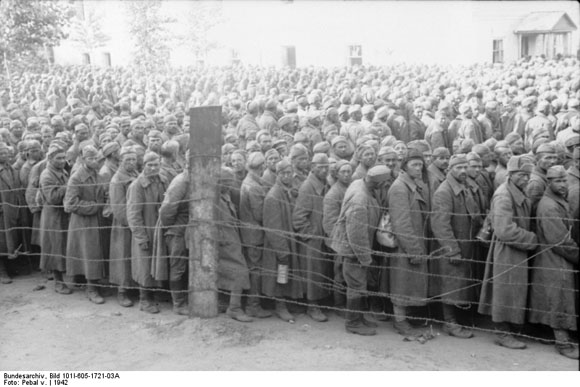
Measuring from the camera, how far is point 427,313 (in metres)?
6.91

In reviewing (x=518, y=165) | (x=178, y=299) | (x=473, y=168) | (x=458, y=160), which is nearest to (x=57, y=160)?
(x=178, y=299)

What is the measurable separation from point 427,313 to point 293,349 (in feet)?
5.90

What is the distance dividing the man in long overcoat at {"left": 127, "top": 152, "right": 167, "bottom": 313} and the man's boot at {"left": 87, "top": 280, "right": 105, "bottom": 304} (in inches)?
22.7

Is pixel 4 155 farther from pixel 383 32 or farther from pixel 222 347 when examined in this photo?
pixel 383 32

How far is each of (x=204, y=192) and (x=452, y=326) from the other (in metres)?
2.93

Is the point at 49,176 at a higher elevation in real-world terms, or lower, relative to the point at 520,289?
higher

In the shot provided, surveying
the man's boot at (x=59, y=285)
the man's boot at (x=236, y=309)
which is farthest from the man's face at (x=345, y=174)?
the man's boot at (x=59, y=285)

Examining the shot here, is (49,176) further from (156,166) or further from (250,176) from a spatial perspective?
(250,176)

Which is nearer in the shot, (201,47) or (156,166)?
(156,166)

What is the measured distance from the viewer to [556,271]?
5930mm

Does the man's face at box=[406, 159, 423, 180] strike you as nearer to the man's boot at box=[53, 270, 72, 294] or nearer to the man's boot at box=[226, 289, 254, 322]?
the man's boot at box=[226, 289, 254, 322]

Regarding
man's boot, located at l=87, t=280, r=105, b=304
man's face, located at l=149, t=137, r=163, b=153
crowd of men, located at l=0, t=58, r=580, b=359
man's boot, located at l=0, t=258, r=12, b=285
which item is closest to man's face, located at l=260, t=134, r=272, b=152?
crowd of men, located at l=0, t=58, r=580, b=359

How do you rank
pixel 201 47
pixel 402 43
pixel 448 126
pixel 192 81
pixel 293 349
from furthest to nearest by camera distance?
pixel 402 43, pixel 201 47, pixel 192 81, pixel 448 126, pixel 293 349

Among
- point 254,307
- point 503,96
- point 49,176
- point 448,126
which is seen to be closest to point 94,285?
point 49,176
